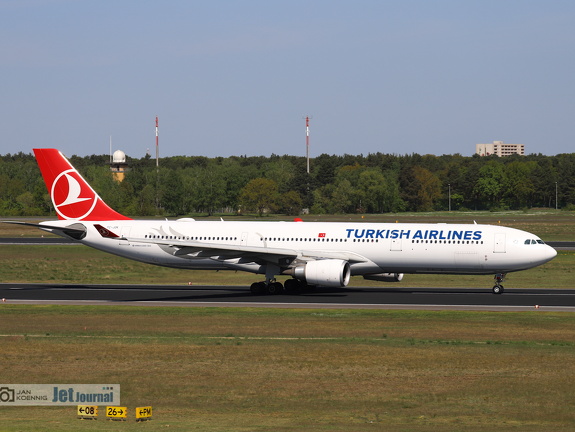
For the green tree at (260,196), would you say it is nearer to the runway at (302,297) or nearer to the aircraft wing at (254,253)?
the runway at (302,297)

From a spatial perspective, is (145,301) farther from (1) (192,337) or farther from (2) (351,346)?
(2) (351,346)

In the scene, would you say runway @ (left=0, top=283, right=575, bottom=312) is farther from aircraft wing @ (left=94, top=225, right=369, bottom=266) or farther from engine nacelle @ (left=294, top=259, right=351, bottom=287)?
aircraft wing @ (left=94, top=225, right=369, bottom=266)

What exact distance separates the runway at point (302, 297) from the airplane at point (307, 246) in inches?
48.6

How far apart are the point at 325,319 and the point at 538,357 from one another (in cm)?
1101

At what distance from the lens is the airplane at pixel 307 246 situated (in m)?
47.5

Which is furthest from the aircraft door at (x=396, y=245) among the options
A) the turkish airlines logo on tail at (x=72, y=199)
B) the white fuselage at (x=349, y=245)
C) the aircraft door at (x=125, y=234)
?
the turkish airlines logo on tail at (x=72, y=199)

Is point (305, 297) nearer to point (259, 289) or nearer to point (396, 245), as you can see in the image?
point (259, 289)

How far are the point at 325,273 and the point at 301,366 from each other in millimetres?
19160

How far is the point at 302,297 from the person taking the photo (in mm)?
46969

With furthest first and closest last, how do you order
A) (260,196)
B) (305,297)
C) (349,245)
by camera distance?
(260,196) < (349,245) < (305,297)

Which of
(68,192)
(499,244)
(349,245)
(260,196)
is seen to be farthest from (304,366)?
(260,196)

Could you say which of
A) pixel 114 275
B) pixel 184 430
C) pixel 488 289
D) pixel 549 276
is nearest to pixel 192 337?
pixel 184 430

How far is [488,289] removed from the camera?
5147 centimetres

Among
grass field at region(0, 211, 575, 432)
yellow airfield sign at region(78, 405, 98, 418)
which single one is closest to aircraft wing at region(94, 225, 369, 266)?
grass field at region(0, 211, 575, 432)
